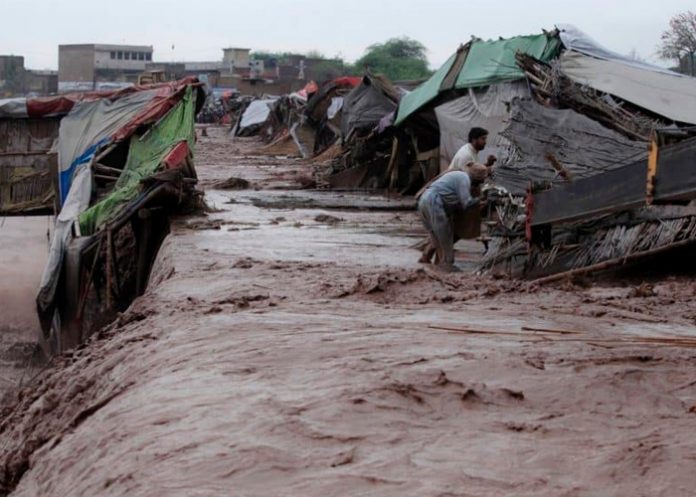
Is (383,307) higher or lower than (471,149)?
lower

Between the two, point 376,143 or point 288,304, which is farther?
point 376,143

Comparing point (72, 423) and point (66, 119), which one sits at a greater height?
point (66, 119)

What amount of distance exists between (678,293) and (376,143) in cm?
1420

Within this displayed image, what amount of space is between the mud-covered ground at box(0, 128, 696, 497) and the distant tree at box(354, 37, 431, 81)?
48893 mm

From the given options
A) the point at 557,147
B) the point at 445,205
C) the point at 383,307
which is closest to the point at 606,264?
the point at 557,147

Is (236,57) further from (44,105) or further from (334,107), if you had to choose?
(44,105)

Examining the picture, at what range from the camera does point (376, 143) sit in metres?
20.9

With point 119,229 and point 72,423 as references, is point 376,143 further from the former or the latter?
point 72,423

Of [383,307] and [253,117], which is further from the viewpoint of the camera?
[253,117]

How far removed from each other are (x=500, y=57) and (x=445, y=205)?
5.56 m

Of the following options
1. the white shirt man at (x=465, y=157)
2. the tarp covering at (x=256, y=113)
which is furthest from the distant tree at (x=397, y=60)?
the white shirt man at (x=465, y=157)

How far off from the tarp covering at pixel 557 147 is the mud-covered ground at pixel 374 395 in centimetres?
147

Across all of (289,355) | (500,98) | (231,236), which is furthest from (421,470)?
(500,98)

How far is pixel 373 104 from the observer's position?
2148 cm
